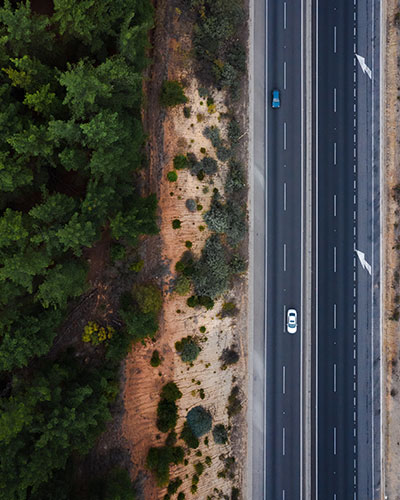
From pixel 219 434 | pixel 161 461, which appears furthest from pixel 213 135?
pixel 161 461

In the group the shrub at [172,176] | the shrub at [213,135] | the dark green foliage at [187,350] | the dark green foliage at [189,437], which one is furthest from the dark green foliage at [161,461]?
the shrub at [213,135]

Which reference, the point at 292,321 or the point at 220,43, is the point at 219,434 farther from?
the point at 220,43

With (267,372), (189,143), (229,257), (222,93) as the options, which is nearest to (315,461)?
(267,372)

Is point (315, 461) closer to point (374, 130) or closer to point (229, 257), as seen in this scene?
point (229, 257)

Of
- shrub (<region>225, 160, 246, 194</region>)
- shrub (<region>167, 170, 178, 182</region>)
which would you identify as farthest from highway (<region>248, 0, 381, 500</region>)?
shrub (<region>167, 170, 178, 182</region>)

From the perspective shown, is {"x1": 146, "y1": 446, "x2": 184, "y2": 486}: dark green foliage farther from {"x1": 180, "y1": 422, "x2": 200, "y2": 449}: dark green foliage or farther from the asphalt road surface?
the asphalt road surface

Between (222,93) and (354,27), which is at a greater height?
(354,27)
